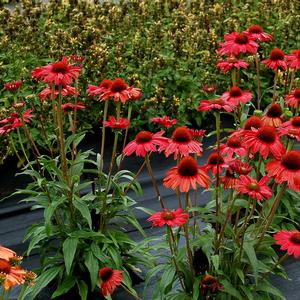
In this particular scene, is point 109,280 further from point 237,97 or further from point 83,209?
point 237,97

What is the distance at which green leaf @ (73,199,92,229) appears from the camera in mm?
2508

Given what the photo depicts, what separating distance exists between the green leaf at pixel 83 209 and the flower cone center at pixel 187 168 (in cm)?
61

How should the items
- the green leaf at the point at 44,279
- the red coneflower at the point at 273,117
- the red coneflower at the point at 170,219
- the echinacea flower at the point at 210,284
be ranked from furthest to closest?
the green leaf at the point at 44,279 → the red coneflower at the point at 273,117 → the echinacea flower at the point at 210,284 → the red coneflower at the point at 170,219

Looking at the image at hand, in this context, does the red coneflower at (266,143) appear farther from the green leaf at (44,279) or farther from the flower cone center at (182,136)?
the green leaf at (44,279)

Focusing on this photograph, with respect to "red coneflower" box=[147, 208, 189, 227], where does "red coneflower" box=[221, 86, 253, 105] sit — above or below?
above

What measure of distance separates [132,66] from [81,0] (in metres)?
1.30

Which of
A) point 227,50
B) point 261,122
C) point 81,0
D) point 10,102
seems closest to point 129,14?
point 81,0

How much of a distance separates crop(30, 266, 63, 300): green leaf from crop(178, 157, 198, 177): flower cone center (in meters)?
0.86

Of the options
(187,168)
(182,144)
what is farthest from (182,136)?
(187,168)

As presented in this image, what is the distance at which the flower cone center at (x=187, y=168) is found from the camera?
2.02 metres

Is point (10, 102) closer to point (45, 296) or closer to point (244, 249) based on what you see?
point (45, 296)

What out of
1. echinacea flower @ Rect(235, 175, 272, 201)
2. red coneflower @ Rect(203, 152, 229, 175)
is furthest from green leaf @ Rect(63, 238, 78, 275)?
echinacea flower @ Rect(235, 175, 272, 201)

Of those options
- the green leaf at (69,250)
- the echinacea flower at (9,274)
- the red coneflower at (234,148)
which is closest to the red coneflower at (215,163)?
the red coneflower at (234,148)

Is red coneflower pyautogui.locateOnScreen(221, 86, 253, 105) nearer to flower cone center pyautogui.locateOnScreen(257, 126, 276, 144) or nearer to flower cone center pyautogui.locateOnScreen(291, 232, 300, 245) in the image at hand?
flower cone center pyautogui.locateOnScreen(257, 126, 276, 144)
